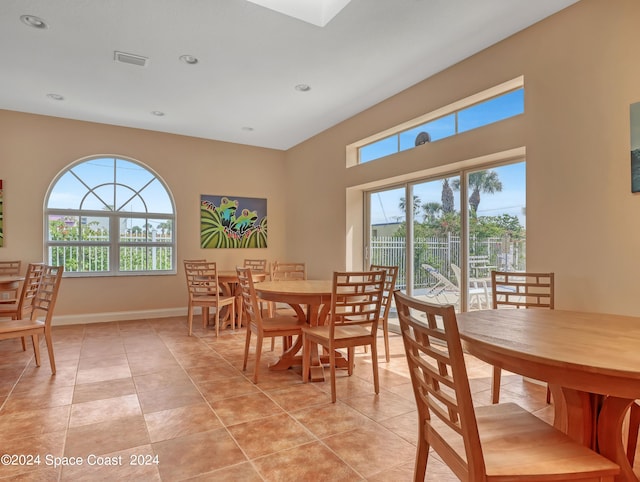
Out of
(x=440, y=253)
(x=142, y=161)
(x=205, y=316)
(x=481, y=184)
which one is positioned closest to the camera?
(x=481, y=184)

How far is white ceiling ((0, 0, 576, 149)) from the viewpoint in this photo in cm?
283

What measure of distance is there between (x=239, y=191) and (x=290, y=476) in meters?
5.48

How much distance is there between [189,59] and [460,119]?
9.22 ft

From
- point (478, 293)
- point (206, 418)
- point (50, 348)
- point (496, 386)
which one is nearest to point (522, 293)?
point (496, 386)

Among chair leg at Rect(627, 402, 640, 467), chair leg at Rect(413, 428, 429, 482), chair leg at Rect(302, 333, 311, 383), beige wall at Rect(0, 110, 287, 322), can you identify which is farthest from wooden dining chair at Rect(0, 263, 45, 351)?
chair leg at Rect(627, 402, 640, 467)

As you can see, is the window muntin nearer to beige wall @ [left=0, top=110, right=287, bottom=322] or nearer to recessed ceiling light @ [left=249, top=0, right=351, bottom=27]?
recessed ceiling light @ [left=249, top=0, right=351, bottom=27]

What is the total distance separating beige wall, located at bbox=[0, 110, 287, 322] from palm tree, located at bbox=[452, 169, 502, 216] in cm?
397

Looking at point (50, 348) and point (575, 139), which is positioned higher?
point (575, 139)

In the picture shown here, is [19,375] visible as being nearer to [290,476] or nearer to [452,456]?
[290,476]

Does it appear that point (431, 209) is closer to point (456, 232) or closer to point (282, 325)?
point (456, 232)

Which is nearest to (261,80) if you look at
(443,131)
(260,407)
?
(443,131)

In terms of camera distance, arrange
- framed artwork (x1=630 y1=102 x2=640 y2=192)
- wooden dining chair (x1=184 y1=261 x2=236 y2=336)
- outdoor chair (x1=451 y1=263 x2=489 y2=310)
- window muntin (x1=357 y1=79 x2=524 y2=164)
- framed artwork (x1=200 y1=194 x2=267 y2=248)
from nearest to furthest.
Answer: framed artwork (x1=630 y1=102 x2=640 y2=192), window muntin (x1=357 y1=79 x2=524 y2=164), outdoor chair (x1=451 y1=263 x2=489 y2=310), wooden dining chair (x1=184 y1=261 x2=236 y2=336), framed artwork (x1=200 y1=194 x2=267 y2=248)

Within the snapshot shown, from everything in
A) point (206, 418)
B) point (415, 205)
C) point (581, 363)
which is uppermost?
point (415, 205)

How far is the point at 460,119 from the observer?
382cm
